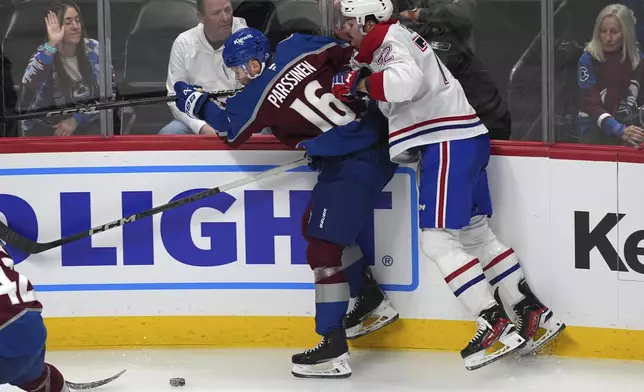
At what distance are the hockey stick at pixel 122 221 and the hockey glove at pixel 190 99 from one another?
272 millimetres

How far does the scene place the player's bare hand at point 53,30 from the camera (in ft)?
14.6

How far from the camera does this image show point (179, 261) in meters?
4.51

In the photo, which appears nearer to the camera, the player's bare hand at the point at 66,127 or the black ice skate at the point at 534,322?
the black ice skate at the point at 534,322

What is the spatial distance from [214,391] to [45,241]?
0.90 m

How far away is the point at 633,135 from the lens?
4.15 meters

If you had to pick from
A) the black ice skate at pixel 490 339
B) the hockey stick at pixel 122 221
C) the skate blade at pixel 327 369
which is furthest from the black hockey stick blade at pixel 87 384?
the black ice skate at pixel 490 339

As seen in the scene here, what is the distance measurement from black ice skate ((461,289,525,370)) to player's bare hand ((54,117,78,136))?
1.63 m

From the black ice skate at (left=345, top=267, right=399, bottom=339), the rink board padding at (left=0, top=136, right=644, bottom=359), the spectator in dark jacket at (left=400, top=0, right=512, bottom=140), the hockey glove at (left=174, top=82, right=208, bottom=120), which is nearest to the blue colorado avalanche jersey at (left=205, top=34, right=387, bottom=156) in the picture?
the hockey glove at (left=174, top=82, right=208, bottom=120)

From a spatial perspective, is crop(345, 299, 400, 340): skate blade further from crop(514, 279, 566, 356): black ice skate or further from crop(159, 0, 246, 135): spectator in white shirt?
crop(159, 0, 246, 135): spectator in white shirt

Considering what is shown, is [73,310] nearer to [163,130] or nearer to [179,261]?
[179,261]

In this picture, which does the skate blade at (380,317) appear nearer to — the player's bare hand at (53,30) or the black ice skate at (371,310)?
the black ice skate at (371,310)

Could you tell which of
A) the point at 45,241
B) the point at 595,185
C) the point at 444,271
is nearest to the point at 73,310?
the point at 45,241

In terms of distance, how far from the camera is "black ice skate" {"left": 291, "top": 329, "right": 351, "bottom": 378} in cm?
423

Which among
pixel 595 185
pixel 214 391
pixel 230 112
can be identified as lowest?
pixel 214 391
